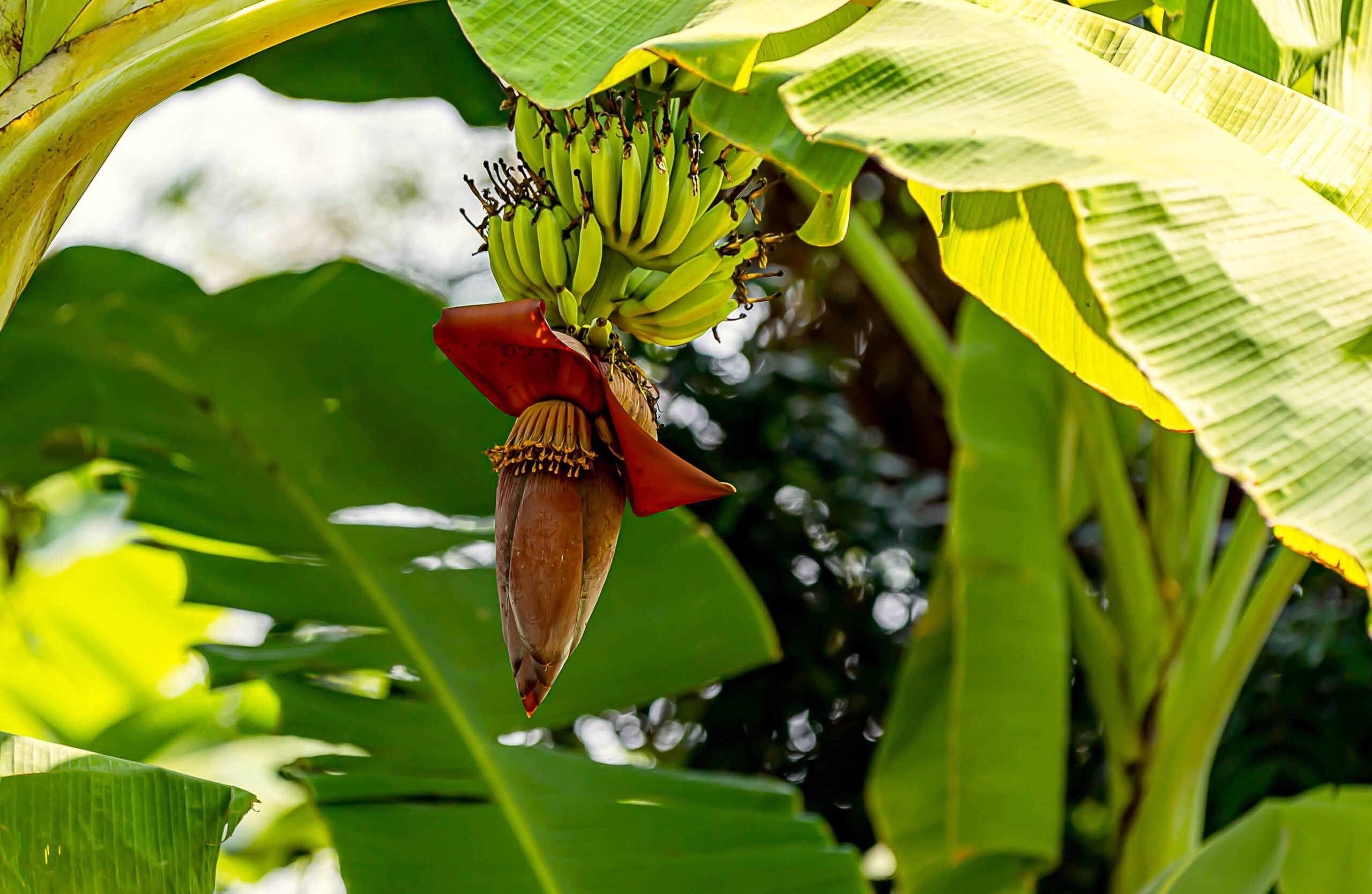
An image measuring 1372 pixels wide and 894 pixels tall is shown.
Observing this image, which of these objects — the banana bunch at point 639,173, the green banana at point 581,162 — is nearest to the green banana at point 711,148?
the banana bunch at point 639,173

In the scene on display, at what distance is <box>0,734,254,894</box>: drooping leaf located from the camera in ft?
2.40

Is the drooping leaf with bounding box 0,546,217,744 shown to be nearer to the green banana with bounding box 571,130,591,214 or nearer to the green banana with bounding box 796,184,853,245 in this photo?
the green banana with bounding box 571,130,591,214

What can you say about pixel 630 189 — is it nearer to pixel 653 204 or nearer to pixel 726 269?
pixel 653 204

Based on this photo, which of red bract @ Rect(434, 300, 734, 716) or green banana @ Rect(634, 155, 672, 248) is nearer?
red bract @ Rect(434, 300, 734, 716)

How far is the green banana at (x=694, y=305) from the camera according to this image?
0.83 m

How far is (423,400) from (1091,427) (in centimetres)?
104

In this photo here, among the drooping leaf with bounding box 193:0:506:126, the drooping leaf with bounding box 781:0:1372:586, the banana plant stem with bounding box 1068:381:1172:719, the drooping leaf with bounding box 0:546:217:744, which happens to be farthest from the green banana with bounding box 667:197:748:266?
the drooping leaf with bounding box 0:546:217:744

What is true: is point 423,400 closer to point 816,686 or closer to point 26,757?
point 26,757

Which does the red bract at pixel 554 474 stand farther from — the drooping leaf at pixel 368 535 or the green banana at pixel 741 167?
the drooping leaf at pixel 368 535

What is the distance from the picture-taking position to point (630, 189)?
2.49 feet

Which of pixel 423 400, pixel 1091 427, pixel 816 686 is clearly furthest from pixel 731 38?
pixel 816 686

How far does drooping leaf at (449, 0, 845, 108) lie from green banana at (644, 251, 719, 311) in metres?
0.20

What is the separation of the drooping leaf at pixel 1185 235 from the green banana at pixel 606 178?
0.67 feet

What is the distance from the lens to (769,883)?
1.28 meters
